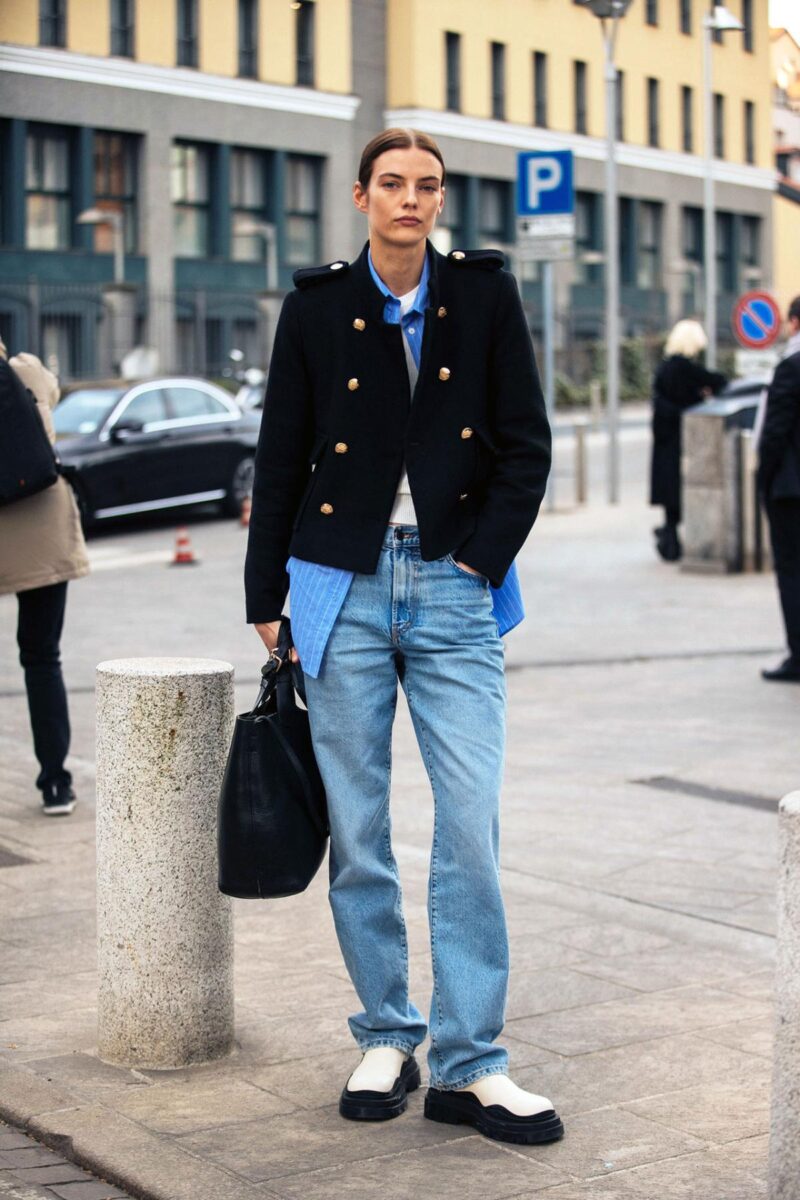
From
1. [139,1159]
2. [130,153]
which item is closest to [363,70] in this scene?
[130,153]

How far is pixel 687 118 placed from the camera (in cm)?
5100

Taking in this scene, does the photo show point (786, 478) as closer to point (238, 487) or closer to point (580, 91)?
point (238, 487)

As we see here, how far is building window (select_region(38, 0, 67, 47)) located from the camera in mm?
28719

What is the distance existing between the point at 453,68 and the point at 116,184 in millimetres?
7524

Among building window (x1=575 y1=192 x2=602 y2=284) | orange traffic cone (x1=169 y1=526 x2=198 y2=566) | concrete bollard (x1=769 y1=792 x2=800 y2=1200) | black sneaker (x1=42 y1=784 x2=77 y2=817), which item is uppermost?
building window (x1=575 y1=192 x2=602 y2=284)

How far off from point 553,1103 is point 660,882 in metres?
2.04

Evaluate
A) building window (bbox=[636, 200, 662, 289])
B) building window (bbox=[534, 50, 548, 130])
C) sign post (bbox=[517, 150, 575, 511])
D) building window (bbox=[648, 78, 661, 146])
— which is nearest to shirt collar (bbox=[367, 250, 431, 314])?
sign post (bbox=[517, 150, 575, 511])

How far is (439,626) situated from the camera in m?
4.02

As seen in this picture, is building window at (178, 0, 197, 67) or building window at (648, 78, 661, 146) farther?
building window at (648, 78, 661, 146)

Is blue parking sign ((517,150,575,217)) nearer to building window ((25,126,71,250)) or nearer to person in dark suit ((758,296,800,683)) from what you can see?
person in dark suit ((758,296,800,683))

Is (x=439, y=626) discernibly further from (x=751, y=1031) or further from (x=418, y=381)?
(x=751, y=1031)

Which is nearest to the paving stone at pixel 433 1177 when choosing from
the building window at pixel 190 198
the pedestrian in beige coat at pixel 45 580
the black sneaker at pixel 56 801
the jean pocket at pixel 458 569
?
the jean pocket at pixel 458 569

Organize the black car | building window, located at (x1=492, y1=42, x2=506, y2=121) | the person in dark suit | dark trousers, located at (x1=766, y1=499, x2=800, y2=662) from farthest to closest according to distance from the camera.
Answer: building window, located at (x1=492, y1=42, x2=506, y2=121), the black car, dark trousers, located at (x1=766, y1=499, x2=800, y2=662), the person in dark suit

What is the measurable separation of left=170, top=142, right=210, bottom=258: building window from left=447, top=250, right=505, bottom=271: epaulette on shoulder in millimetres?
38395
